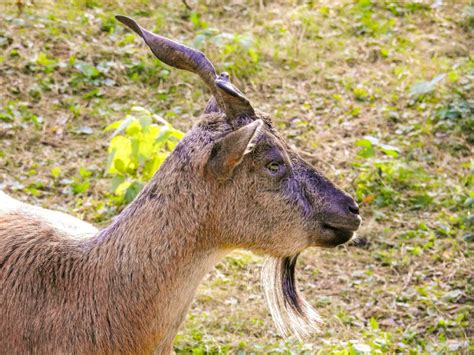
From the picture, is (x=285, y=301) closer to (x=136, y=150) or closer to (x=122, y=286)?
(x=122, y=286)

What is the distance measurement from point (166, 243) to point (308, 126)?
3.77 m

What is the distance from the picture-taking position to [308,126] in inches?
295

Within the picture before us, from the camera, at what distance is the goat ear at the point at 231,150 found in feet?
12.0

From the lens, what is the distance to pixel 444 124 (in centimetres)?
724

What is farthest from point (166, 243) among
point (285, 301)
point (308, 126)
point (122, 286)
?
point (308, 126)

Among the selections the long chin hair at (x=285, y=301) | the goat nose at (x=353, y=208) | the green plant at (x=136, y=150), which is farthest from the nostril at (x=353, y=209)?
the green plant at (x=136, y=150)

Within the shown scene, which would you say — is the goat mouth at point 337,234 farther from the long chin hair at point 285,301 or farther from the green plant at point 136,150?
the green plant at point 136,150

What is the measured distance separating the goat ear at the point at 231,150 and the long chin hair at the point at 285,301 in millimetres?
672

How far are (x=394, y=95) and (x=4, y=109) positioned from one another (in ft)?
10.7

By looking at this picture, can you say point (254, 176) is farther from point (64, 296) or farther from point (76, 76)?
point (76, 76)

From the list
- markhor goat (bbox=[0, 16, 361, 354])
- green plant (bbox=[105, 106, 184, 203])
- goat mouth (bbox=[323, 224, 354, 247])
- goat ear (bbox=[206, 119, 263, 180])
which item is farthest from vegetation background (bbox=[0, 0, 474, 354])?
goat ear (bbox=[206, 119, 263, 180])

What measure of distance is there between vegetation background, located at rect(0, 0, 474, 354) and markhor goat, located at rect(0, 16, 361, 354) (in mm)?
1164

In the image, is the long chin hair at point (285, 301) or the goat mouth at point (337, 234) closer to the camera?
the goat mouth at point (337, 234)

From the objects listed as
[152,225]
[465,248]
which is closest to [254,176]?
[152,225]
